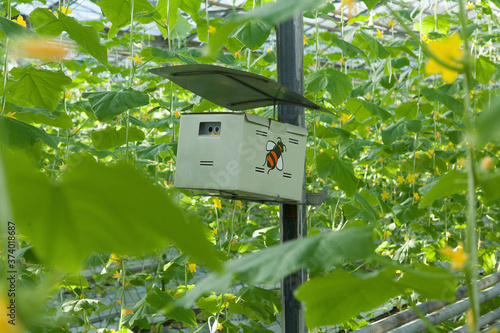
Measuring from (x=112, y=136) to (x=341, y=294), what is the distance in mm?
1219

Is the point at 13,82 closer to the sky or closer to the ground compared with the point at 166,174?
closer to the sky

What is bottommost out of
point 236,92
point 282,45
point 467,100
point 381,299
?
point 381,299

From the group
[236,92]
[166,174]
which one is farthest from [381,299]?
[166,174]

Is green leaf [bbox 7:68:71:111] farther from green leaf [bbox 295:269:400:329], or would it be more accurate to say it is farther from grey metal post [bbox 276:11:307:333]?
green leaf [bbox 295:269:400:329]

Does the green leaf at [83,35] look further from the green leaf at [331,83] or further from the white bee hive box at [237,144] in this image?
the green leaf at [331,83]

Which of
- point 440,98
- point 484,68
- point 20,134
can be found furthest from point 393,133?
point 20,134

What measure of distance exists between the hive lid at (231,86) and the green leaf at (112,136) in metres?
0.44

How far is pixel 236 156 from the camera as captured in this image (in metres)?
0.94

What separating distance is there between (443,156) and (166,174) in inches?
60.7

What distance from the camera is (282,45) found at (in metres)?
1.16

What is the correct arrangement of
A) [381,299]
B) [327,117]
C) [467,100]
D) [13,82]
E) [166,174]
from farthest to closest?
[166,174] → [327,117] → [13,82] → [381,299] → [467,100]

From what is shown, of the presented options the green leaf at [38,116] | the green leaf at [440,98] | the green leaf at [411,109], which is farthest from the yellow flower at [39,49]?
the green leaf at [411,109]

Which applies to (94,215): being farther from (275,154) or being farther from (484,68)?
(484,68)

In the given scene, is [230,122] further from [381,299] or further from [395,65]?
[395,65]
